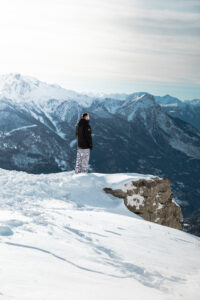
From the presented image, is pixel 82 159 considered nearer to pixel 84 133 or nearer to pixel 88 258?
pixel 84 133

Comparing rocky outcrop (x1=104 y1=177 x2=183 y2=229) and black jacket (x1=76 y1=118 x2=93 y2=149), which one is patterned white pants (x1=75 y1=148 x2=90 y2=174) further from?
rocky outcrop (x1=104 y1=177 x2=183 y2=229)

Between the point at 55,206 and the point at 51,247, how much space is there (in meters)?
4.77

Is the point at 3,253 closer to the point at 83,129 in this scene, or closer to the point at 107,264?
the point at 107,264

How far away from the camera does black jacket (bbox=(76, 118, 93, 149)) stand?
1534 cm

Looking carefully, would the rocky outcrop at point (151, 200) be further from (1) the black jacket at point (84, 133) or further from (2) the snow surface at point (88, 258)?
(2) the snow surface at point (88, 258)

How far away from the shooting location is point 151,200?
15.7 meters

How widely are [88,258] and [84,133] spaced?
34.2 ft

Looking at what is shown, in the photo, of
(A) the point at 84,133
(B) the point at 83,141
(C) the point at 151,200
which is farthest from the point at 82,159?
(C) the point at 151,200

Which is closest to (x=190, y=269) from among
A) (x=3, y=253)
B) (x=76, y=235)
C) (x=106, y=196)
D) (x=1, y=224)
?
(x=76, y=235)

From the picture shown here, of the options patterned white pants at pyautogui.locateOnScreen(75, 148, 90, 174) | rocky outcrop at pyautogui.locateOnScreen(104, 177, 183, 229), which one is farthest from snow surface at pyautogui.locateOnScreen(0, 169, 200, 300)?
patterned white pants at pyautogui.locateOnScreen(75, 148, 90, 174)

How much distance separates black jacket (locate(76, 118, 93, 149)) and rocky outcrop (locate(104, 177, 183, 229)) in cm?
295

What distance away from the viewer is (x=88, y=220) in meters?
8.55

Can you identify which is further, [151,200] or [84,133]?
[151,200]

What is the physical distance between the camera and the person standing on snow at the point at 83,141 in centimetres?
1537
